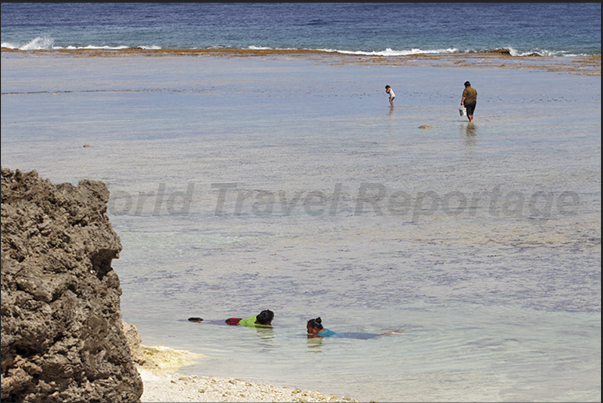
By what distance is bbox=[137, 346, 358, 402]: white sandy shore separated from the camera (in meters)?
6.01

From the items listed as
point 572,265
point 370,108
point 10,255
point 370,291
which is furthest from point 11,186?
point 370,108

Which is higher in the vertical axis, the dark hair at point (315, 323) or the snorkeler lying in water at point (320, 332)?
the dark hair at point (315, 323)

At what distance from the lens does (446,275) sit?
33.3 feet

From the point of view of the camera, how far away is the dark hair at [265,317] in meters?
8.33

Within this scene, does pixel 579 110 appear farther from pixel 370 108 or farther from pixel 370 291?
pixel 370 291

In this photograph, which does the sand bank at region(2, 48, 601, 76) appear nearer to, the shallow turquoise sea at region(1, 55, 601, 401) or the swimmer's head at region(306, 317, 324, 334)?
the shallow turquoise sea at region(1, 55, 601, 401)

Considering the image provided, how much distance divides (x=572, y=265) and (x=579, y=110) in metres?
16.3

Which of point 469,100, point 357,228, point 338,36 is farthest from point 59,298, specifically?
point 338,36

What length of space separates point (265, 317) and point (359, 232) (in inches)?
162

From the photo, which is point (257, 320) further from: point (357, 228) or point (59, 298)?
point (357, 228)

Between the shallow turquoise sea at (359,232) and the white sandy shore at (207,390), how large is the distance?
1.01 ft

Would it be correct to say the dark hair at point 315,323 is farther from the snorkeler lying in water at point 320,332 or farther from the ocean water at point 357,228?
the ocean water at point 357,228

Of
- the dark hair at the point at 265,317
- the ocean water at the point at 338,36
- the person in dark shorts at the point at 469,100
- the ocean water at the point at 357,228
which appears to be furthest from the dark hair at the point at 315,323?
the ocean water at the point at 338,36

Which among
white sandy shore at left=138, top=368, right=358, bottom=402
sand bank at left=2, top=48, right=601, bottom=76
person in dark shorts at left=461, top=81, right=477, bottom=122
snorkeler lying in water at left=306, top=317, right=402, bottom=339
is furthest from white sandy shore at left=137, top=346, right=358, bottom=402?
sand bank at left=2, top=48, right=601, bottom=76
